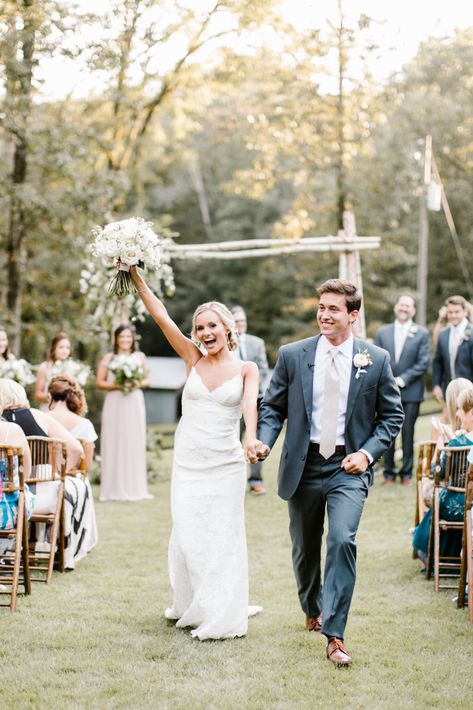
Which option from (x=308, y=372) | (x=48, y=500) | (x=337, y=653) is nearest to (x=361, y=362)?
(x=308, y=372)

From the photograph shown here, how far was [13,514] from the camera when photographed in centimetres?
645

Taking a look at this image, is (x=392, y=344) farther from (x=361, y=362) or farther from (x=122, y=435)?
(x=361, y=362)

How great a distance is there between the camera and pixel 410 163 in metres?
32.8

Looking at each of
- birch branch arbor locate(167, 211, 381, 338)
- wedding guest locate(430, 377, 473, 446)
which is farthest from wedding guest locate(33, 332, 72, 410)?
wedding guest locate(430, 377, 473, 446)

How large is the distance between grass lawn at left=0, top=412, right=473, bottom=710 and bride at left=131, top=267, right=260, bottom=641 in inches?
10.3

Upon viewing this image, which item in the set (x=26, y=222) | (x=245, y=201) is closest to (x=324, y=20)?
(x=26, y=222)

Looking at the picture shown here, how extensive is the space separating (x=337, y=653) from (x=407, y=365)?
7.25 metres

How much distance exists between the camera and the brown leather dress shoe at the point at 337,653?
16.5 ft

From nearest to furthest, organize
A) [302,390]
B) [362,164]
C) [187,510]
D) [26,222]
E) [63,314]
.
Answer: [302,390] < [187,510] < [26,222] < [63,314] < [362,164]

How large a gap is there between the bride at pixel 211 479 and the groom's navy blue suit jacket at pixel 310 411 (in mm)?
392

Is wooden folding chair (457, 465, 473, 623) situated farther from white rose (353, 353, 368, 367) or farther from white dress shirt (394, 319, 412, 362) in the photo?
white dress shirt (394, 319, 412, 362)

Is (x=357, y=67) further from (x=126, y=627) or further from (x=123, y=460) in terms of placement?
(x=126, y=627)

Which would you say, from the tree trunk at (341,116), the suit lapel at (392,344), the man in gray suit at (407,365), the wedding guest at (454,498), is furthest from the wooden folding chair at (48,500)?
the tree trunk at (341,116)

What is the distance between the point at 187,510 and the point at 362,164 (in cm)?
2605
